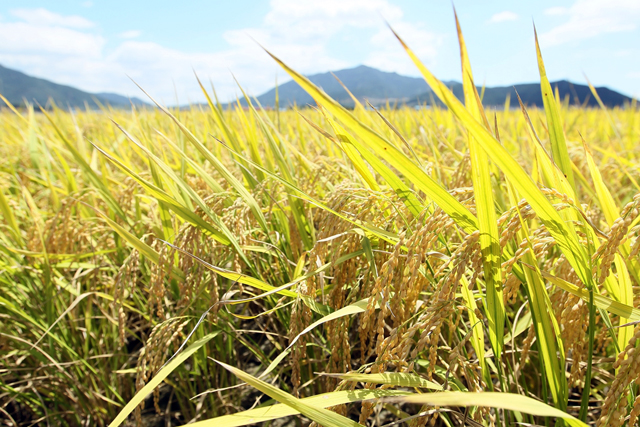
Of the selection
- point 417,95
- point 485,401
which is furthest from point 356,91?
point 485,401

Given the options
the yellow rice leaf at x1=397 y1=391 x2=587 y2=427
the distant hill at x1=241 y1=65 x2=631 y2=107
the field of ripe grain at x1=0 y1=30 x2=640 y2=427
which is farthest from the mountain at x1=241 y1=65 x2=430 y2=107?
the yellow rice leaf at x1=397 y1=391 x2=587 y2=427

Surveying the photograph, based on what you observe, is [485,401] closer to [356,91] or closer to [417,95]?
[417,95]

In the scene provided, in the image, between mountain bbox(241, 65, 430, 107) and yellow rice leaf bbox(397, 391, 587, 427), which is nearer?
yellow rice leaf bbox(397, 391, 587, 427)

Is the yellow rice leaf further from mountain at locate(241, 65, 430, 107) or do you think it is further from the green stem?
mountain at locate(241, 65, 430, 107)

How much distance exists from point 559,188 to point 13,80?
396ft

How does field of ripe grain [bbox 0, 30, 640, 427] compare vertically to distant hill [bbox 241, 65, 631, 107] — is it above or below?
below

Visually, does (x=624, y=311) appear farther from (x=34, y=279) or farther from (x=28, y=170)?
(x=28, y=170)

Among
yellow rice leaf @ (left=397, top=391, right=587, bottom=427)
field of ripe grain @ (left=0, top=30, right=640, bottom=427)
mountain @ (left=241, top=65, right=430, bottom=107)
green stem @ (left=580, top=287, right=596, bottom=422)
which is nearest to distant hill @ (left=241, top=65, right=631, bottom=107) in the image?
mountain @ (left=241, top=65, right=430, bottom=107)

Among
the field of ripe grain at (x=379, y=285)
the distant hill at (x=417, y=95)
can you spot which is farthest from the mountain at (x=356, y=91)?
the field of ripe grain at (x=379, y=285)

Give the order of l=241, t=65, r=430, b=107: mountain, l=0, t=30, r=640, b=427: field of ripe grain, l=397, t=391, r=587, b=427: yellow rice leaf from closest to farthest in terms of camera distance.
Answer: l=397, t=391, r=587, b=427: yellow rice leaf → l=0, t=30, r=640, b=427: field of ripe grain → l=241, t=65, r=430, b=107: mountain

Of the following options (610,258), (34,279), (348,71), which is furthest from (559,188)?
(348,71)

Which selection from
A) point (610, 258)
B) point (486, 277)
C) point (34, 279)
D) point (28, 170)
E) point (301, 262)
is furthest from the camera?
point (28, 170)

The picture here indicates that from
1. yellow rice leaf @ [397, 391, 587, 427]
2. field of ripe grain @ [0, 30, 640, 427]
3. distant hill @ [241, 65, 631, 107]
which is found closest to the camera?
yellow rice leaf @ [397, 391, 587, 427]

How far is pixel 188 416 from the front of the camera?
147 cm
